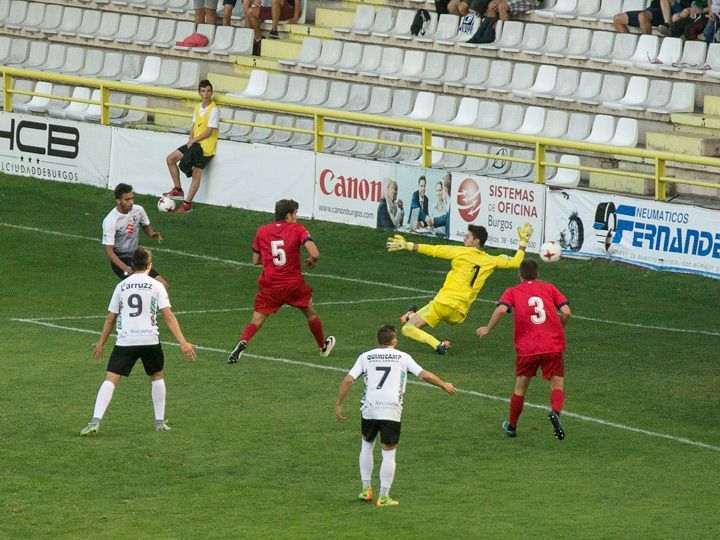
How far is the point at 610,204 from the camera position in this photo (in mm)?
22547

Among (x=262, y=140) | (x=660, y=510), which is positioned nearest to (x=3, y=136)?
(x=262, y=140)

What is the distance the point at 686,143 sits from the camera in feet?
81.3

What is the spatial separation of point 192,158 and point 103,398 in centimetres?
1281

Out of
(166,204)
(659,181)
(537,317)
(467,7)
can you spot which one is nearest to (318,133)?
(166,204)

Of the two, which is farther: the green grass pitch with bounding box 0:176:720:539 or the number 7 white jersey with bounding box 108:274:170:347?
the number 7 white jersey with bounding box 108:274:170:347

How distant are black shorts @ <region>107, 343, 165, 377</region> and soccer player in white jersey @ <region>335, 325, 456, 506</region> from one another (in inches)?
97.9

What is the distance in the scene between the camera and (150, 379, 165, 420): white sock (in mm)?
13875

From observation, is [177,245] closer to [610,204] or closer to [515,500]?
[610,204]

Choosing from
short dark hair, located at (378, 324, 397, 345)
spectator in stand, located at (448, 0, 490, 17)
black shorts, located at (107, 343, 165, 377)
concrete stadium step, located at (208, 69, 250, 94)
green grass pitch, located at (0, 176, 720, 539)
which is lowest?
green grass pitch, located at (0, 176, 720, 539)

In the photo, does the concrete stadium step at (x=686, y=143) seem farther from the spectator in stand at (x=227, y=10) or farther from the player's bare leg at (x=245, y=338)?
the spectator in stand at (x=227, y=10)

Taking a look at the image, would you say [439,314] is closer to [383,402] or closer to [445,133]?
[383,402]

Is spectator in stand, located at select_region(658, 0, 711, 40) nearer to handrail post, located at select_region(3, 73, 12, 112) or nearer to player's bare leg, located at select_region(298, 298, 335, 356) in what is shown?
player's bare leg, located at select_region(298, 298, 335, 356)

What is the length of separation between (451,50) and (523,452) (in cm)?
1656

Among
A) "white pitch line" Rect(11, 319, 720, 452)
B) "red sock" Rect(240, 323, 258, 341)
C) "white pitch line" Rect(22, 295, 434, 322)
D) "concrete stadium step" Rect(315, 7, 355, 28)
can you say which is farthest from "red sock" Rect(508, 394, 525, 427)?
"concrete stadium step" Rect(315, 7, 355, 28)
